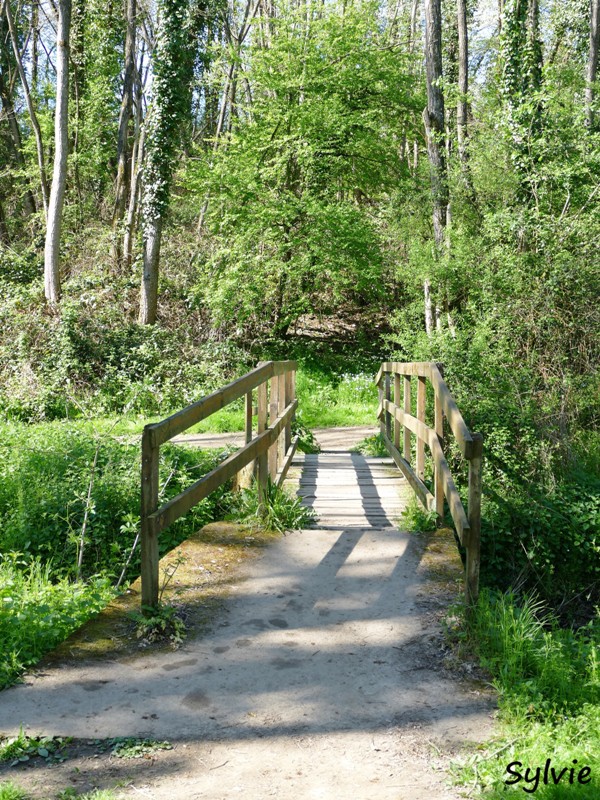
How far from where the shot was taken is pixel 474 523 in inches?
176

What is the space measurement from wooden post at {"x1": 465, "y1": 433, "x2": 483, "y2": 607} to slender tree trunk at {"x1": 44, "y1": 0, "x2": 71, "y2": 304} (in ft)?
50.0

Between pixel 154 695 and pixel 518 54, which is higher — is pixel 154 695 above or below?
below

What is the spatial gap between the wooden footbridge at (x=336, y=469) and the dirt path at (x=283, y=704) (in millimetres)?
582

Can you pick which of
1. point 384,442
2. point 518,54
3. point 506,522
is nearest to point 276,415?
point 506,522

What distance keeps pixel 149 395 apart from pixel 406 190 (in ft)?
27.1

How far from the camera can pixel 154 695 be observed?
12.3 feet

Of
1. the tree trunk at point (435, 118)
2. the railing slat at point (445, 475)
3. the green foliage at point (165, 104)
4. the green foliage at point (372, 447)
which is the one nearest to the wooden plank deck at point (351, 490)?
the railing slat at point (445, 475)

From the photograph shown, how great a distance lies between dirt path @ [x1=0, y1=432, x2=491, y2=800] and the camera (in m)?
3.12

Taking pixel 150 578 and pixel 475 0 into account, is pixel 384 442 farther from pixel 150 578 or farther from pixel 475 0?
pixel 475 0

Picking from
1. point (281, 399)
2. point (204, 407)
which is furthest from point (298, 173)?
point (204, 407)

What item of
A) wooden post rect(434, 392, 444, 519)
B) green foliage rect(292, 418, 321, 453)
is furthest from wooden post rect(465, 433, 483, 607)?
green foliage rect(292, 418, 321, 453)

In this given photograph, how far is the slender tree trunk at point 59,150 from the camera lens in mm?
17984

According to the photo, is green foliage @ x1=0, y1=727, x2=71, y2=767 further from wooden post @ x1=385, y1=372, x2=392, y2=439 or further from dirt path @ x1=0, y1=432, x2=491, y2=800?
wooden post @ x1=385, y1=372, x2=392, y2=439

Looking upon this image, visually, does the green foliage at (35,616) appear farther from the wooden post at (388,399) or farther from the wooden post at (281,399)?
the wooden post at (388,399)
